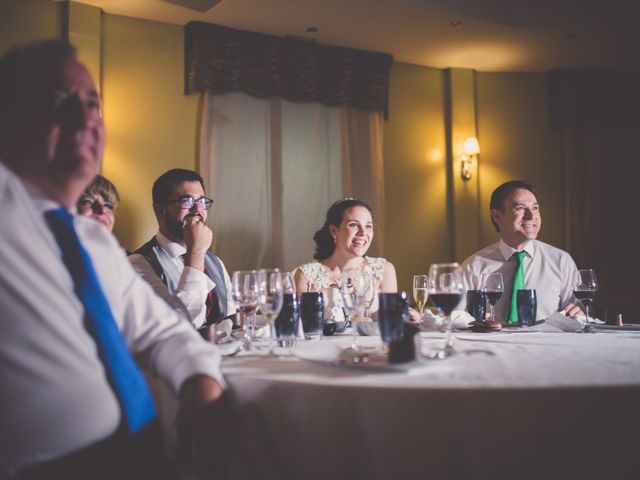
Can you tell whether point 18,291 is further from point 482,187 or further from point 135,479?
point 482,187

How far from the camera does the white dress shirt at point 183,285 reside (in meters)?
1.91

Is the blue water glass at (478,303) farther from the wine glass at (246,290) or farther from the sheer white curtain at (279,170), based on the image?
the sheer white curtain at (279,170)

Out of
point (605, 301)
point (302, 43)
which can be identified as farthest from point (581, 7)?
point (605, 301)

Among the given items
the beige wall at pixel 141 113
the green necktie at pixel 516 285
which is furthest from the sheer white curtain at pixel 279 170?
the green necktie at pixel 516 285

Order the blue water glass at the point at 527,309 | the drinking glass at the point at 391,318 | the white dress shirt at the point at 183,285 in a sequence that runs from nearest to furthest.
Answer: the drinking glass at the point at 391,318
the white dress shirt at the point at 183,285
the blue water glass at the point at 527,309

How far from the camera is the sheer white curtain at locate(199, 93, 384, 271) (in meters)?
4.62

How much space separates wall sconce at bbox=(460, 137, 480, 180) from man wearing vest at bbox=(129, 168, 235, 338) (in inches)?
137

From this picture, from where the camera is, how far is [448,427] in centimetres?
102

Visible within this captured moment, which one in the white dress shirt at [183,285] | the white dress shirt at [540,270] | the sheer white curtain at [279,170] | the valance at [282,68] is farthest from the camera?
the sheer white curtain at [279,170]

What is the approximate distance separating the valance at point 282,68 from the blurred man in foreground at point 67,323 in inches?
135

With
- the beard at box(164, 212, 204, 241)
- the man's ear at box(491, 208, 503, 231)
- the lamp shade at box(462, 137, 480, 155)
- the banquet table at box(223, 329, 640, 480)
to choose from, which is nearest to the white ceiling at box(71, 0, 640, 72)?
the lamp shade at box(462, 137, 480, 155)

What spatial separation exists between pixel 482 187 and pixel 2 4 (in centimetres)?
A: 441

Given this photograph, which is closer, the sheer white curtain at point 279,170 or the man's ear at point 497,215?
the man's ear at point 497,215

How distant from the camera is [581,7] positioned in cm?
466
